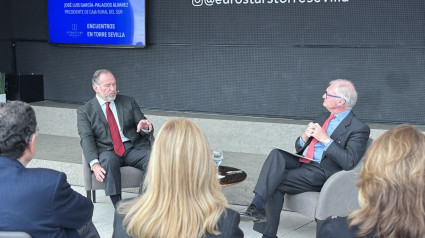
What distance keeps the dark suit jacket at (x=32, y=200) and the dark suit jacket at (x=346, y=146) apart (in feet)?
7.47

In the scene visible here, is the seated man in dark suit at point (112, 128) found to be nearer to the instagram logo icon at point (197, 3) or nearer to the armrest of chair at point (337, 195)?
the armrest of chair at point (337, 195)

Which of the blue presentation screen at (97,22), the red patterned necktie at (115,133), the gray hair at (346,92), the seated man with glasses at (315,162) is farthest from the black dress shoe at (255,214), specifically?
the blue presentation screen at (97,22)

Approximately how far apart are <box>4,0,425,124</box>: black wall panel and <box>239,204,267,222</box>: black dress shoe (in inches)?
102

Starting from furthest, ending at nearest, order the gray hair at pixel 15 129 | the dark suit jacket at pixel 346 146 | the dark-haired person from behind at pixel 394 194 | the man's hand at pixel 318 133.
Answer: the man's hand at pixel 318 133 → the dark suit jacket at pixel 346 146 → the gray hair at pixel 15 129 → the dark-haired person from behind at pixel 394 194

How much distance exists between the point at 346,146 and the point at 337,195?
0.42m

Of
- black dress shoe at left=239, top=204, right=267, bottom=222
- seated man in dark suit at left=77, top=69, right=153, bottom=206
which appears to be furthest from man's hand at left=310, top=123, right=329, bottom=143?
Result: seated man in dark suit at left=77, top=69, right=153, bottom=206

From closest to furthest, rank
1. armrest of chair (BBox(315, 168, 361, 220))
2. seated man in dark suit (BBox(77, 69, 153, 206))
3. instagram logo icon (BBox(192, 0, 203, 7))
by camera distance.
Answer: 1. armrest of chair (BBox(315, 168, 361, 220))
2. seated man in dark suit (BBox(77, 69, 153, 206))
3. instagram logo icon (BBox(192, 0, 203, 7))

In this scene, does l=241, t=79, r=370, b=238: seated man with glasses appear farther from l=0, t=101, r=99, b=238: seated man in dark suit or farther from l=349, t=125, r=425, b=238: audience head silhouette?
l=349, t=125, r=425, b=238: audience head silhouette

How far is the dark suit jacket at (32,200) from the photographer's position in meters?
2.30

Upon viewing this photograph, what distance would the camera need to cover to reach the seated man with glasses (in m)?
4.12

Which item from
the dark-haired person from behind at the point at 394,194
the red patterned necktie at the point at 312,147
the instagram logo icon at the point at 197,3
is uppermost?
the instagram logo icon at the point at 197,3

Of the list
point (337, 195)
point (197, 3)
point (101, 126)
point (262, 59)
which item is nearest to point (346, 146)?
point (337, 195)

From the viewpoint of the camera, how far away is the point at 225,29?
6891 mm

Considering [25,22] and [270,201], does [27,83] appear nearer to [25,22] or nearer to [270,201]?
[25,22]
